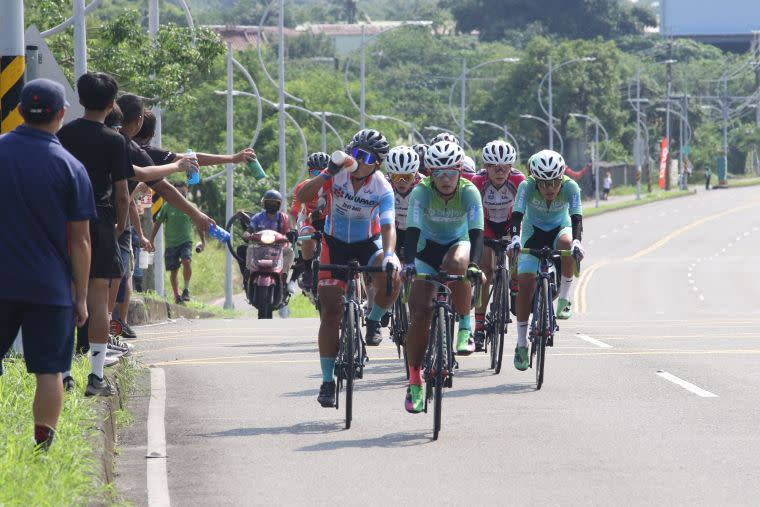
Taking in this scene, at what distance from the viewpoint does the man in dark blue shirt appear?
26.8ft

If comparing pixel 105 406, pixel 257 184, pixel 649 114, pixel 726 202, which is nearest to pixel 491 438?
pixel 105 406

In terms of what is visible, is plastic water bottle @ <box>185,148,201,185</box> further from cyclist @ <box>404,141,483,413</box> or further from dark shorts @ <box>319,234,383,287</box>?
cyclist @ <box>404,141,483,413</box>

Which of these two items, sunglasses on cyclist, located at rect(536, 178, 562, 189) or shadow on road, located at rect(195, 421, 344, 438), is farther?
sunglasses on cyclist, located at rect(536, 178, 562, 189)

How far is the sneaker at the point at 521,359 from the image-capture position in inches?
529

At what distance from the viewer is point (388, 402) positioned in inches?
484

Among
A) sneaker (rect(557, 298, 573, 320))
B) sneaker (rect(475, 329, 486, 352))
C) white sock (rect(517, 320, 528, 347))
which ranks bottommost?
sneaker (rect(475, 329, 486, 352))

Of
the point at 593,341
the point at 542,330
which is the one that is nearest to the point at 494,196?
the point at 542,330

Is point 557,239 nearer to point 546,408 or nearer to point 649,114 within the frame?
point 546,408

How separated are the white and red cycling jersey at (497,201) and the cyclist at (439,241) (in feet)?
10.8

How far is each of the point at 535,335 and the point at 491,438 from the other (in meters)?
2.84

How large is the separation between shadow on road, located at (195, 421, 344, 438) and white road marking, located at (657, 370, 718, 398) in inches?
110

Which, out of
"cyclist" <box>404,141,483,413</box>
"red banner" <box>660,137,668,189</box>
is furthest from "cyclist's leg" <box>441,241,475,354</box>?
"red banner" <box>660,137,668,189</box>

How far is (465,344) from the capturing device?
11648mm

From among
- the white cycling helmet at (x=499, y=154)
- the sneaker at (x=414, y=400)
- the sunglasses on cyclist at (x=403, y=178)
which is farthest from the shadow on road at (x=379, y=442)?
the white cycling helmet at (x=499, y=154)
